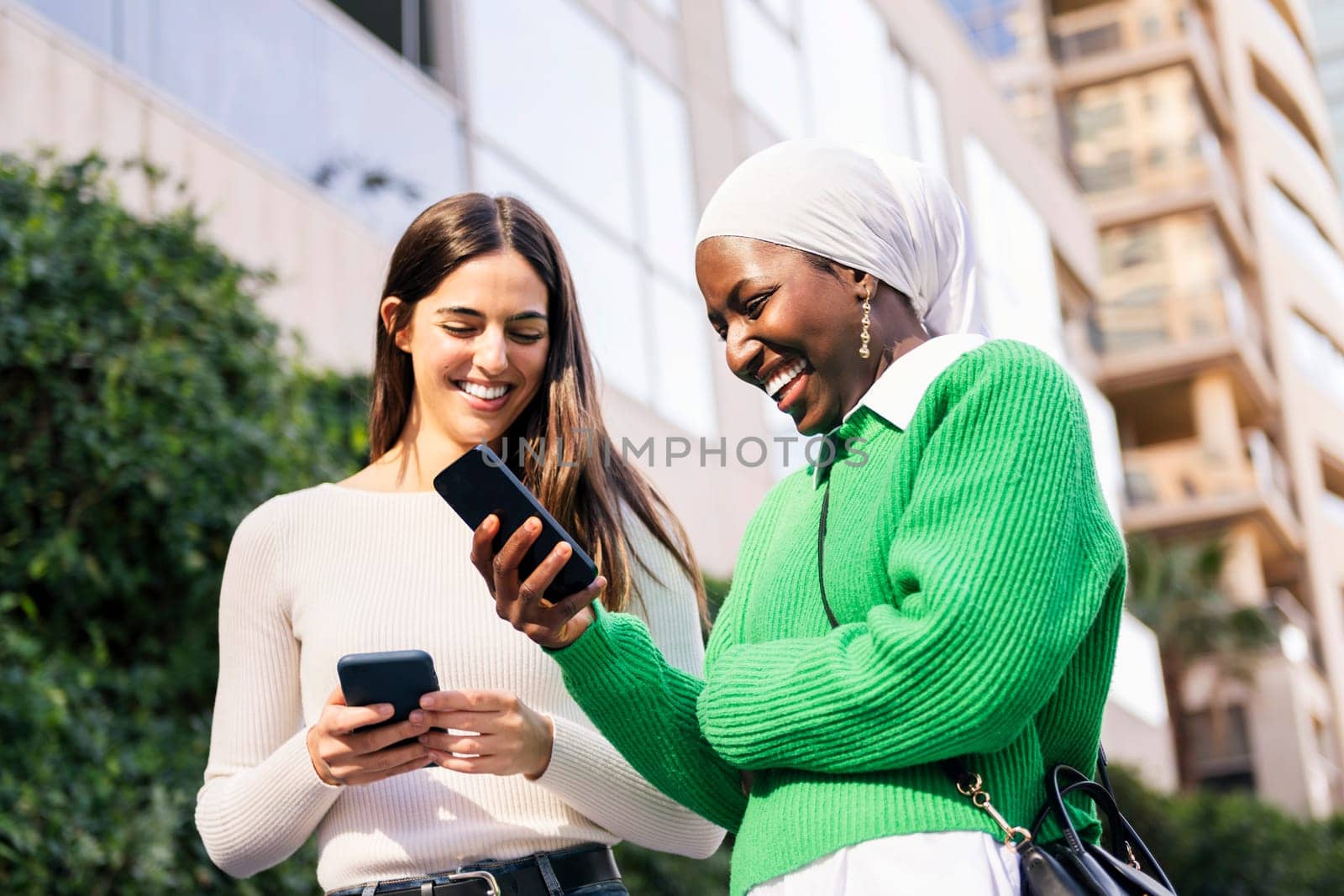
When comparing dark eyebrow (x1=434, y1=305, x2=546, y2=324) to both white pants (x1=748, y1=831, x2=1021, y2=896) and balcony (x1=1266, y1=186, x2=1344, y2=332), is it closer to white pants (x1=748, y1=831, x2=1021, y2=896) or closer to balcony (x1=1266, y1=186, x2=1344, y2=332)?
white pants (x1=748, y1=831, x2=1021, y2=896)

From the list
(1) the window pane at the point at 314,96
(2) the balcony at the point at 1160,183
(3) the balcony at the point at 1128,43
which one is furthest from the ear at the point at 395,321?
(3) the balcony at the point at 1128,43

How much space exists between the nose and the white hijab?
2.67 ft

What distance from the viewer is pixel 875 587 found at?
83.1 inches

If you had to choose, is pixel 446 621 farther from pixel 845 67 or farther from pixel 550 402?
pixel 845 67

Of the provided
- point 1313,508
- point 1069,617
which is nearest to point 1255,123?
point 1313,508

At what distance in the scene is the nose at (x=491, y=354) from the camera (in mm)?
3088

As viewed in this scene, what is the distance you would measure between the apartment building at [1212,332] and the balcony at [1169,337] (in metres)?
0.04

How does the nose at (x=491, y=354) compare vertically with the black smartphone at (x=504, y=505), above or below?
above

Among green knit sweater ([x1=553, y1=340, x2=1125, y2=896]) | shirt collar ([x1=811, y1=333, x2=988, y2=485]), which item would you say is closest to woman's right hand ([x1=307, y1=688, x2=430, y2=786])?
green knit sweater ([x1=553, y1=340, x2=1125, y2=896])

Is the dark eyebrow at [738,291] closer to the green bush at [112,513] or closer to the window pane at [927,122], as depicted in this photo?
the green bush at [112,513]

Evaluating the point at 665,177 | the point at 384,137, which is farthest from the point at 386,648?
the point at 665,177

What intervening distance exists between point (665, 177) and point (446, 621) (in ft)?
32.8

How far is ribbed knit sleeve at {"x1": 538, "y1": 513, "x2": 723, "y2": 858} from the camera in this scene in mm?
2744

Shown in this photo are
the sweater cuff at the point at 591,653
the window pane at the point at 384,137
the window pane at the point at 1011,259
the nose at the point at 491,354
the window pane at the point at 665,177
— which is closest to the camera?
the sweater cuff at the point at 591,653
